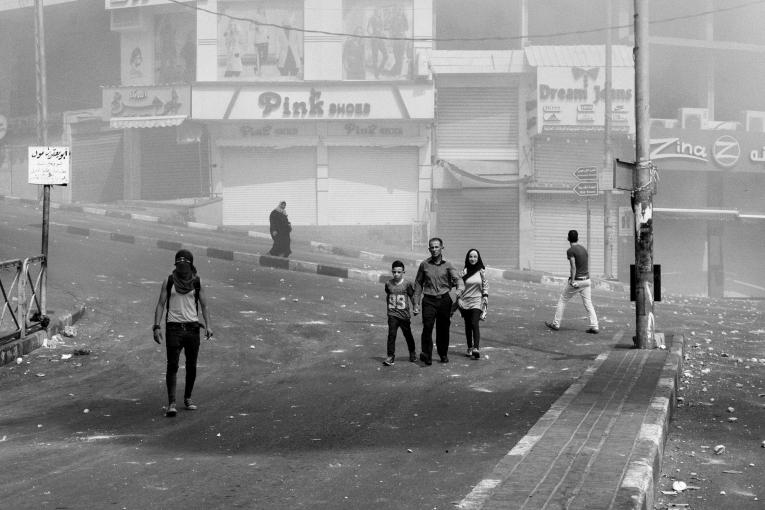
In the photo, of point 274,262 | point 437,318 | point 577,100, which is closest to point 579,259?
point 437,318

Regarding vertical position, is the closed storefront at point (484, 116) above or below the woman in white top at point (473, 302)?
above

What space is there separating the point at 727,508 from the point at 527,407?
11.7 feet

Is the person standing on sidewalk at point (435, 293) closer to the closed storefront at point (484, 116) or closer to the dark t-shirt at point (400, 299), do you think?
the dark t-shirt at point (400, 299)

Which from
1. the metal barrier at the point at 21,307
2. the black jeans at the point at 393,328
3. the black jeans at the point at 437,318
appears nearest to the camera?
the black jeans at the point at 393,328

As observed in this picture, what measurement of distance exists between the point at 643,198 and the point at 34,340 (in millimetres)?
8592

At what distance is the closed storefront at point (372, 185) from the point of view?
36.7 metres

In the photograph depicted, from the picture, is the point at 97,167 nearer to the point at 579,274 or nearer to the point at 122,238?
the point at 122,238

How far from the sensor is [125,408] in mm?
10531

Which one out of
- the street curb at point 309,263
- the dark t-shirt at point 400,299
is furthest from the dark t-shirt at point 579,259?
the street curb at point 309,263

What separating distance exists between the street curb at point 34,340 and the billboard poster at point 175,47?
72.1ft

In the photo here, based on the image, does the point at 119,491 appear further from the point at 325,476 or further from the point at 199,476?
the point at 325,476

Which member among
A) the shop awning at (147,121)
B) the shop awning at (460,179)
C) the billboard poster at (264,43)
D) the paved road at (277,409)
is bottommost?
the paved road at (277,409)

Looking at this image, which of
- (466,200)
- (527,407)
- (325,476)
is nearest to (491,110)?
(466,200)

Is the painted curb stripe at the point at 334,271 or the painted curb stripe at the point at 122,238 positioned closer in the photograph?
the painted curb stripe at the point at 334,271
